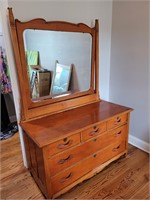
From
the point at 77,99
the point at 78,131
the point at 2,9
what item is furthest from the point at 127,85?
the point at 2,9

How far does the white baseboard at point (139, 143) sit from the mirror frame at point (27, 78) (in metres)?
0.82

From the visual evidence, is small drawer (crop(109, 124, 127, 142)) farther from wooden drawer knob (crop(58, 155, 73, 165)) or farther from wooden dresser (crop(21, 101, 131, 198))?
wooden drawer knob (crop(58, 155, 73, 165))

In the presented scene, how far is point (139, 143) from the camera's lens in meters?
2.12

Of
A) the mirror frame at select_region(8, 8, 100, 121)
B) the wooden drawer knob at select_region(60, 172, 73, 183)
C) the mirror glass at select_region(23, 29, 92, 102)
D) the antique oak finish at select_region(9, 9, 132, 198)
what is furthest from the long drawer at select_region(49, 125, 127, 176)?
the mirror glass at select_region(23, 29, 92, 102)

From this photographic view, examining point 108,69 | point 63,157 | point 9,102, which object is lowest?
point 63,157

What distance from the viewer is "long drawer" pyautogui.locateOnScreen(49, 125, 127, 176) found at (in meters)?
1.30

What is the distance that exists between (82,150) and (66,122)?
303 millimetres

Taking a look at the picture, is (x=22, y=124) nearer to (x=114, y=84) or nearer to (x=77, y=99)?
(x=77, y=99)

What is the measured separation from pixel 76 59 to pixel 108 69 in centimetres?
65

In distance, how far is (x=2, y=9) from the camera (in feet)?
4.15

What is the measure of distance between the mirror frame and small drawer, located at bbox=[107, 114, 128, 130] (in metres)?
0.42

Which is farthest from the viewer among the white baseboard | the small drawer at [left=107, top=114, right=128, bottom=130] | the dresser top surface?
the white baseboard

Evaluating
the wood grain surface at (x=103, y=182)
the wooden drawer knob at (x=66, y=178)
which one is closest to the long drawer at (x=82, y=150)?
the wooden drawer knob at (x=66, y=178)

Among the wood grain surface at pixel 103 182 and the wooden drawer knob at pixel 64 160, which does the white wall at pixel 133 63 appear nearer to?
the wood grain surface at pixel 103 182
